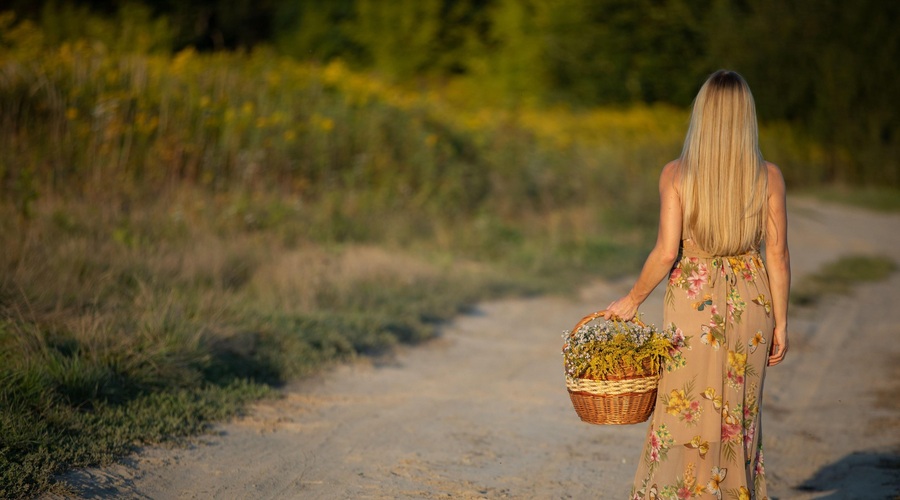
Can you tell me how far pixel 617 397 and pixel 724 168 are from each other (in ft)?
3.05

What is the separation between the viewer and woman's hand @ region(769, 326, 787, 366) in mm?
3586

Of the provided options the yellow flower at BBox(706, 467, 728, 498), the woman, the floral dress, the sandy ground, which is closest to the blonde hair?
the woman

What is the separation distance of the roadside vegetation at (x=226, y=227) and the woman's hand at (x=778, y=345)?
113 inches

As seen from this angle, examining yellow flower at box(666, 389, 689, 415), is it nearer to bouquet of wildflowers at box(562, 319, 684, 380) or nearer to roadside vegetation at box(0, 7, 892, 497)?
bouquet of wildflowers at box(562, 319, 684, 380)

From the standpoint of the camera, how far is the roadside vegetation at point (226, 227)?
5.05 meters

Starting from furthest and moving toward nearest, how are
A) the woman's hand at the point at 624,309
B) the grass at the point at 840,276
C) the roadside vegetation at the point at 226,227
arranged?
the grass at the point at 840,276 → the roadside vegetation at the point at 226,227 → the woman's hand at the point at 624,309

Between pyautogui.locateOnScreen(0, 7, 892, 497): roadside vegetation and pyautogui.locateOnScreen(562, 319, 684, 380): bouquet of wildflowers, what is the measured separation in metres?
2.20

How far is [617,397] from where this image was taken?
11.3 ft

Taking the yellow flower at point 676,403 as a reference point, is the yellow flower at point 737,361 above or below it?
above

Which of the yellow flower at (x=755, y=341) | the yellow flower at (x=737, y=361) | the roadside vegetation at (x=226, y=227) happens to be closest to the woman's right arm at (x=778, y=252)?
the yellow flower at (x=755, y=341)

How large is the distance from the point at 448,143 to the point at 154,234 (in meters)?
5.73

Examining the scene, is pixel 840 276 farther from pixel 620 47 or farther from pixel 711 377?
pixel 620 47

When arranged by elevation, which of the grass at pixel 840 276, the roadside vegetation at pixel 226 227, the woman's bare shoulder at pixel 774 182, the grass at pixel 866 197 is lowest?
the grass at pixel 866 197

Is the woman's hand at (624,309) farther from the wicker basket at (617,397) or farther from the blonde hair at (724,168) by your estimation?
the blonde hair at (724,168)
